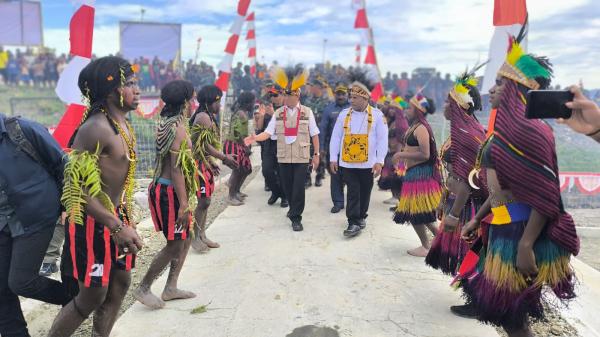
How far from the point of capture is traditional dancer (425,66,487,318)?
3215mm

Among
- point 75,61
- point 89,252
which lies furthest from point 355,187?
point 89,252

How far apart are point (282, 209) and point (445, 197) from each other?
11.1ft

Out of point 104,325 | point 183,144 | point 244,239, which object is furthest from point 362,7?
point 104,325

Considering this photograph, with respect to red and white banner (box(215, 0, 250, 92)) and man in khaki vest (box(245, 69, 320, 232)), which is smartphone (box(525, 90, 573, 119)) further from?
red and white banner (box(215, 0, 250, 92))

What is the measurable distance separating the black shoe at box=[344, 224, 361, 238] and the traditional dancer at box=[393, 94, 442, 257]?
2.39 feet

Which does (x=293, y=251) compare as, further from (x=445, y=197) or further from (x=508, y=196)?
(x=508, y=196)

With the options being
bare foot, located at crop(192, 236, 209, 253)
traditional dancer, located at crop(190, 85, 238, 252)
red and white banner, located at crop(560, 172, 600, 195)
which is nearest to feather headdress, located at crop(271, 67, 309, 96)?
traditional dancer, located at crop(190, 85, 238, 252)

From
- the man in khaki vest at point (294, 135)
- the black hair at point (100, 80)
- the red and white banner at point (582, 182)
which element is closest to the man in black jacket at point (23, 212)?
the black hair at point (100, 80)

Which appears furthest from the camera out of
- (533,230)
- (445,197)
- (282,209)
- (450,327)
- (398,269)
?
(282,209)

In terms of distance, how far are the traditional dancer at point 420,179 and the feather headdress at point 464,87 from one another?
2.93 ft

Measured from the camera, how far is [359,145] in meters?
5.10

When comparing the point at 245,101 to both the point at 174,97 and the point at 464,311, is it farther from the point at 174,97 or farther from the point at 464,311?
the point at 464,311

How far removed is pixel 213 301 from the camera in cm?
345

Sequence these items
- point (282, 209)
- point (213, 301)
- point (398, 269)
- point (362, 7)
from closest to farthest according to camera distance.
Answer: point (213, 301), point (398, 269), point (282, 209), point (362, 7)
